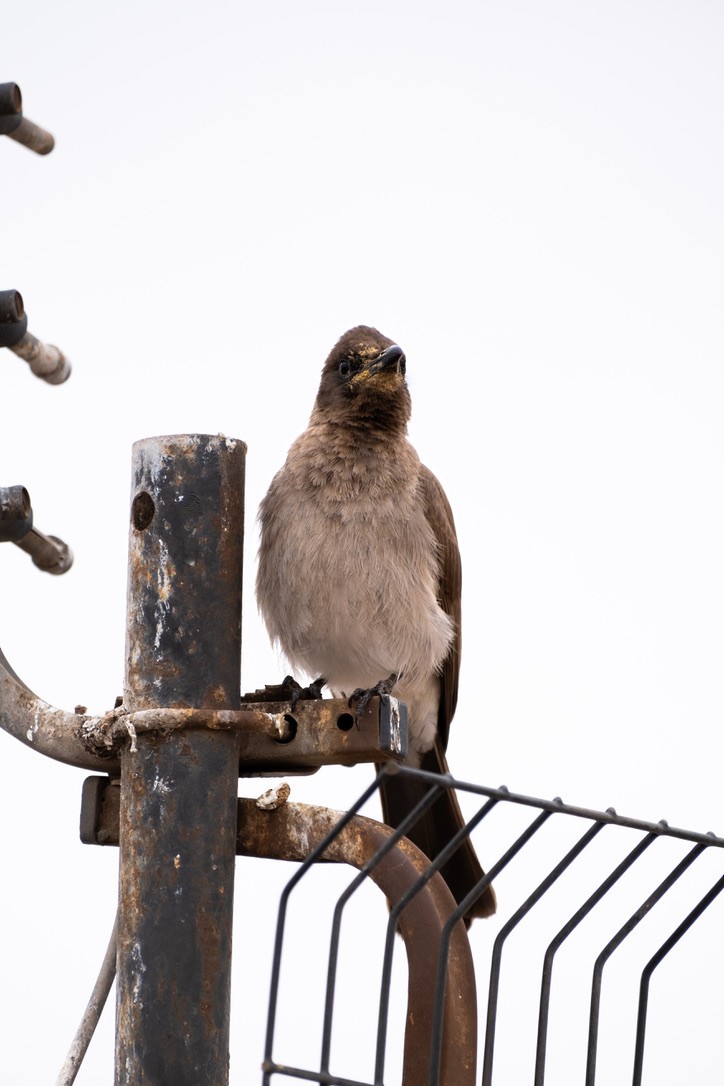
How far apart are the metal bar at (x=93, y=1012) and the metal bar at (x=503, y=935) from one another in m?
0.68

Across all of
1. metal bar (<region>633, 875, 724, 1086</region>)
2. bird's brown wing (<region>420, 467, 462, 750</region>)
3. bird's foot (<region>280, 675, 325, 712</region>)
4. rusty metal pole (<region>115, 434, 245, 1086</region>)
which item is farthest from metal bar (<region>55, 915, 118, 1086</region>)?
bird's brown wing (<region>420, 467, 462, 750</region>)

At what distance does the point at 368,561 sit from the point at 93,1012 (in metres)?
2.52

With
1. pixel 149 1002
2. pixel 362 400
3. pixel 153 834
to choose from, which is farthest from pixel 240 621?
pixel 362 400

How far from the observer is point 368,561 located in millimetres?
4887

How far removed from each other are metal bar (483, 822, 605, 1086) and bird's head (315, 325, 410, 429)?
126 inches

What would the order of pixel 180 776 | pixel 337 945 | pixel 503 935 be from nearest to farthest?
1. pixel 337 945
2. pixel 503 935
3. pixel 180 776

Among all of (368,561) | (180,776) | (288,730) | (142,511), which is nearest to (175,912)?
(180,776)

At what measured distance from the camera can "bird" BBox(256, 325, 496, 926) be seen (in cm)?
488

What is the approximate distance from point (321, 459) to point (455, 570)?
746mm

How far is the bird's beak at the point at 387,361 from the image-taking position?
5449 millimetres

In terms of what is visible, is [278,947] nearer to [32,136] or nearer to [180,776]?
[180,776]

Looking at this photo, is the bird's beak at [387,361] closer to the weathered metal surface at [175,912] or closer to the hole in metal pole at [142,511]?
the hole in metal pole at [142,511]

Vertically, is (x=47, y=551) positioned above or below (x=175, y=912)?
above

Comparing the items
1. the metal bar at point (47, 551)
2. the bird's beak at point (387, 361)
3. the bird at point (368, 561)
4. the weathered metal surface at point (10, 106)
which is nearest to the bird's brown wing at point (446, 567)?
the bird at point (368, 561)
